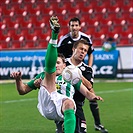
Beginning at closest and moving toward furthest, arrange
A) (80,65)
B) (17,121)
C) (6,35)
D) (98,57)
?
(80,65)
(17,121)
(98,57)
(6,35)

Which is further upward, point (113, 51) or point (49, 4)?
point (49, 4)

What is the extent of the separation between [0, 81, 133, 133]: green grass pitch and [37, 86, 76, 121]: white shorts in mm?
2346

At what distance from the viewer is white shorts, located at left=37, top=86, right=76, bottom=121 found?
5848 mm

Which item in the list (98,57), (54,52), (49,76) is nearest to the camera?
(54,52)

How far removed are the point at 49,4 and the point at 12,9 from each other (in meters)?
2.07

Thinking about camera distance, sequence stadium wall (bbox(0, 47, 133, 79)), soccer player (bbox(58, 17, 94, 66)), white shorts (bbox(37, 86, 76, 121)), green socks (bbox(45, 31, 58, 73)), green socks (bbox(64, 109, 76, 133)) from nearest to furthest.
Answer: green socks (bbox(45, 31, 58, 73)) < green socks (bbox(64, 109, 76, 133)) < white shorts (bbox(37, 86, 76, 121)) < soccer player (bbox(58, 17, 94, 66)) < stadium wall (bbox(0, 47, 133, 79))

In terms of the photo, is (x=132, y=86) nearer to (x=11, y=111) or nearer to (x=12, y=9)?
(x=11, y=111)

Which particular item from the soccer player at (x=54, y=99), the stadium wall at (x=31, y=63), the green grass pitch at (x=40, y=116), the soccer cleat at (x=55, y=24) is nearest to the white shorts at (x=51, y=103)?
the soccer player at (x=54, y=99)

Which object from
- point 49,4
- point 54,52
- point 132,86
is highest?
point 49,4

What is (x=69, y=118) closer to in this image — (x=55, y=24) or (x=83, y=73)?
(x=55, y=24)

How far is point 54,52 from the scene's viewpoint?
5402mm

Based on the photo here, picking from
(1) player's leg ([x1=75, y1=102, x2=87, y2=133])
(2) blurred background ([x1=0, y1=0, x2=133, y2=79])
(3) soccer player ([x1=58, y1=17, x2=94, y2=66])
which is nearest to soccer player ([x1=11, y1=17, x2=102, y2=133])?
(1) player's leg ([x1=75, y1=102, x2=87, y2=133])

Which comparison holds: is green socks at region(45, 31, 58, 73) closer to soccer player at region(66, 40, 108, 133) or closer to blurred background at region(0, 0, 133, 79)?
soccer player at region(66, 40, 108, 133)

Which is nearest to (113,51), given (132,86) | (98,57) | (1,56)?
(98,57)
